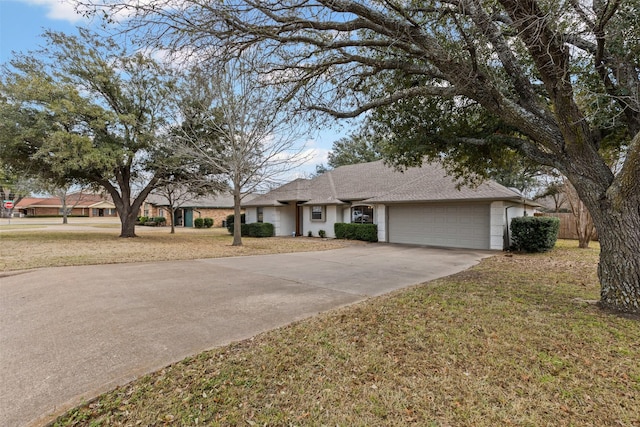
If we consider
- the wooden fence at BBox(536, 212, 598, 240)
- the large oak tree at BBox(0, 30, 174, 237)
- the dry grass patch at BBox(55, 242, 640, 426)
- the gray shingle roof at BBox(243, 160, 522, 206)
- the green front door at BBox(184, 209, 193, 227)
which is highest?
the large oak tree at BBox(0, 30, 174, 237)

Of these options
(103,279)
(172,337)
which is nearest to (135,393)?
(172,337)

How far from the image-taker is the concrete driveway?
3.11 metres

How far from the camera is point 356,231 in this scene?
709 inches

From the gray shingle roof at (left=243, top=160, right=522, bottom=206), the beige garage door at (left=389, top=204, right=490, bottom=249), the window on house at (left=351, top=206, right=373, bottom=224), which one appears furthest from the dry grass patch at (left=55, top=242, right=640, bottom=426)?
the window on house at (left=351, top=206, right=373, bottom=224)

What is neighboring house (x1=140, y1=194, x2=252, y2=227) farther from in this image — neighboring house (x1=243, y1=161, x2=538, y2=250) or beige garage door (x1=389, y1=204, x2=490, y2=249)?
beige garage door (x1=389, y1=204, x2=490, y2=249)

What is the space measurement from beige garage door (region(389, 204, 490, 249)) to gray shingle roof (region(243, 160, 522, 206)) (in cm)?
78

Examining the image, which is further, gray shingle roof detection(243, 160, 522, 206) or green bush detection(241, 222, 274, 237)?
green bush detection(241, 222, 274, 237)

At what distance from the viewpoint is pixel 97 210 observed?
6091cm

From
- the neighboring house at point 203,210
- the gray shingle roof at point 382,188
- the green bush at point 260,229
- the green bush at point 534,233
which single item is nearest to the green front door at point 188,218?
the neighboring house at point 203,210

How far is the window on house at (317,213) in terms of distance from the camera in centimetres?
2028

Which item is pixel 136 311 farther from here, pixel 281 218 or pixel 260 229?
Result: pixel 281 218

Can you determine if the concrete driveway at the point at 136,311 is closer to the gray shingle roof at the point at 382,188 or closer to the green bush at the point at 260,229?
the gray shingle roof at the point at 382,188

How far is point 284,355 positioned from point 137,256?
9849 millimetres

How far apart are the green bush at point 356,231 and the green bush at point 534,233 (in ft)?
21.7
